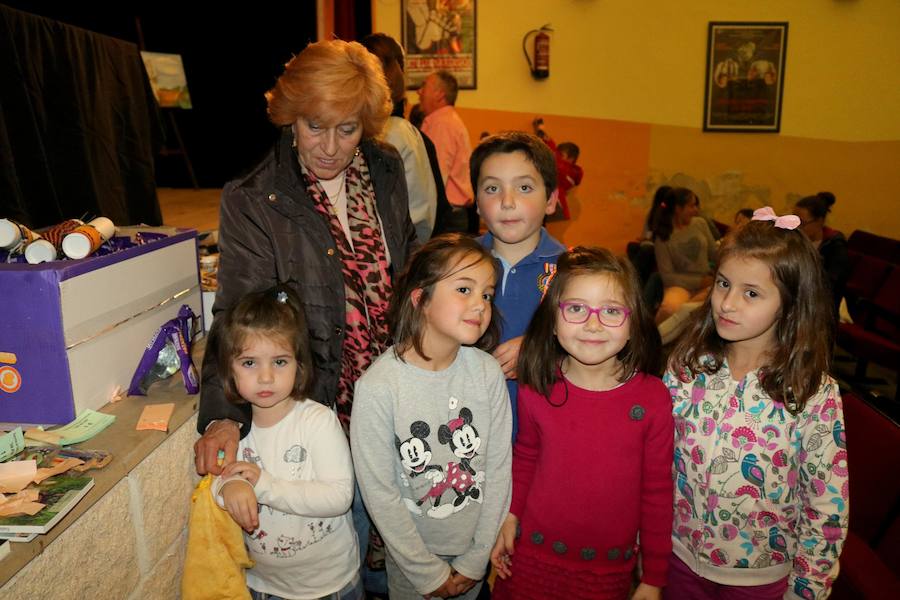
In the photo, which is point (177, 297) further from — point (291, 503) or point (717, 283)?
point (717, 283)

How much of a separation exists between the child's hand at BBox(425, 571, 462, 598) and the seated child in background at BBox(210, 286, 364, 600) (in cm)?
21

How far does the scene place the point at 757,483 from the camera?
1.47 m

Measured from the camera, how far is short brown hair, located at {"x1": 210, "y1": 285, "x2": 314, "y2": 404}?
1.44m

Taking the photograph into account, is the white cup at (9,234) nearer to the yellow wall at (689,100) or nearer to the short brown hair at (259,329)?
the short brown hair at (259,329)

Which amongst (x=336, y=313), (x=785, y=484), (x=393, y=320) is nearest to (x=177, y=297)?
(x=336, y=313)

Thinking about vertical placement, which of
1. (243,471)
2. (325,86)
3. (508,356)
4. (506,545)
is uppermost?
(325,86)

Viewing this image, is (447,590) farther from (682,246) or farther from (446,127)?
(682,246)

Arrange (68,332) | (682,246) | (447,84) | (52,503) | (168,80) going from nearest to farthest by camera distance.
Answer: (52,503), (68,332), (447,84), (682,246), (168,80)

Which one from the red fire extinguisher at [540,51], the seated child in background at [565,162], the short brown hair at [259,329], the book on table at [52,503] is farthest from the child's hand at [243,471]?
the red fire extinguisher at [540,51]

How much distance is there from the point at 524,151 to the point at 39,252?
45.7 inches

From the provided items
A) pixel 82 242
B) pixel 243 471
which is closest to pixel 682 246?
pixel 243 471

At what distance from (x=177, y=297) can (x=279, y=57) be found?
679 centimetres

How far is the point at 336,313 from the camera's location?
1.59 metres

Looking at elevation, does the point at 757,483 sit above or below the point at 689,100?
below
